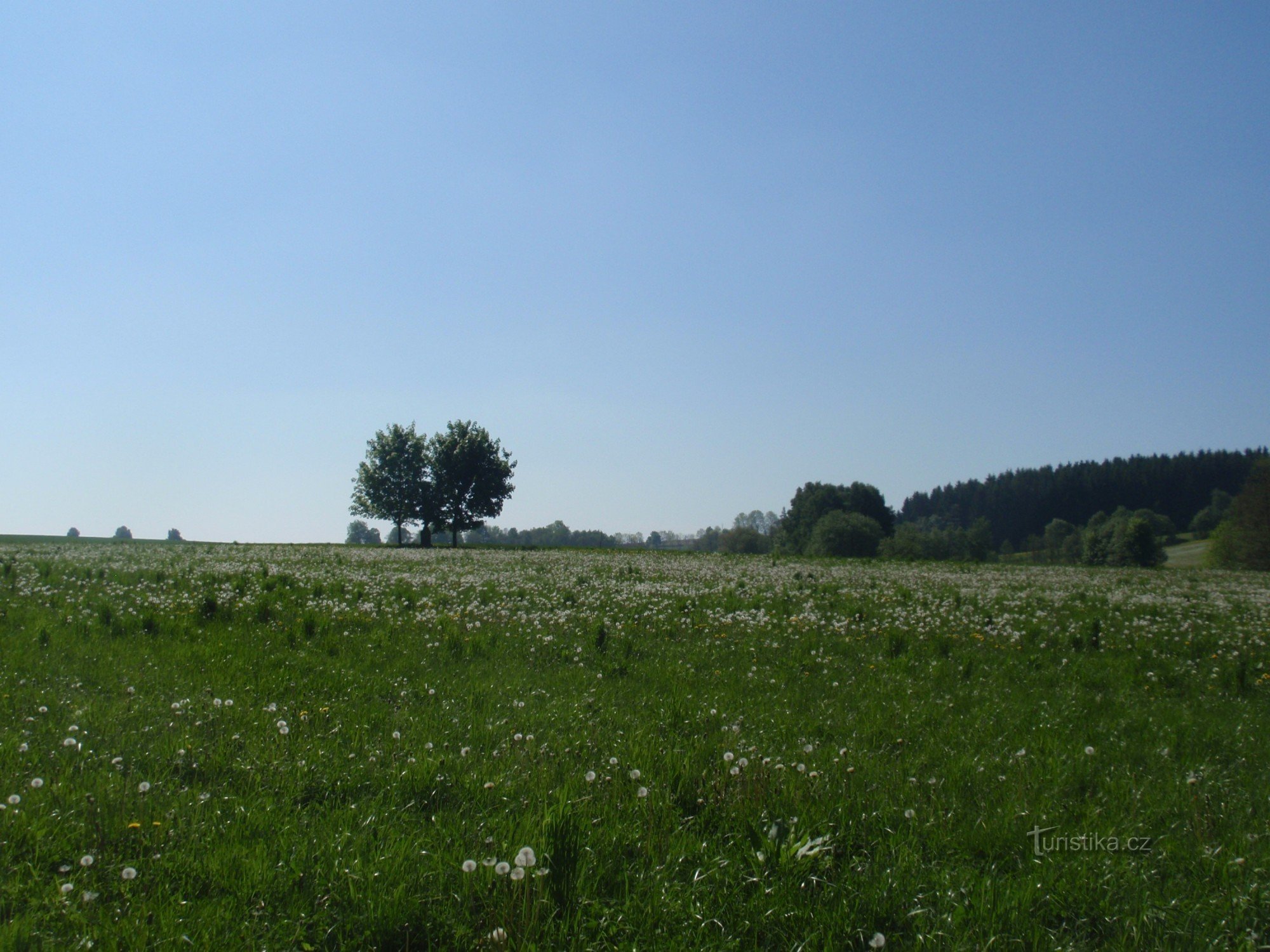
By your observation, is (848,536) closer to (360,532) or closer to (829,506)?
(829,506)

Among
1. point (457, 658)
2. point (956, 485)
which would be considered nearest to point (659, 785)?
point (457, 658)

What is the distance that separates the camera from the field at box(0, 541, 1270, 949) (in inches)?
126

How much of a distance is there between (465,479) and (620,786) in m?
65.6

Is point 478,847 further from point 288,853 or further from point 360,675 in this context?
point 360,675

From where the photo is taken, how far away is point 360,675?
7.39 m

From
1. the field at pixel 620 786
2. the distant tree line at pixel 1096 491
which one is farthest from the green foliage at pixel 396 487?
the distant tree line at pixel 1096 491

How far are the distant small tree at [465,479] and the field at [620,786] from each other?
57980mm

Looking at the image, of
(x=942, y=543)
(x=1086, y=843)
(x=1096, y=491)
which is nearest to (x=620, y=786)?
(x=1086, y=843)

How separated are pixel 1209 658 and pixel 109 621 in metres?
14.6

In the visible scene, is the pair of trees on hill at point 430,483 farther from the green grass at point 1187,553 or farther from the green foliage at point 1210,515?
the green foliage at point 1210,515

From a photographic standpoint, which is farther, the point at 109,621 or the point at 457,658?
the point at 109,621

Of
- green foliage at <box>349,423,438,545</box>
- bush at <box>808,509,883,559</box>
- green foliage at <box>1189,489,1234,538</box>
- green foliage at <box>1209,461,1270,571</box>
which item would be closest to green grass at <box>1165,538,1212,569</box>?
green foliage at <box>1189,489,1234,538</box>

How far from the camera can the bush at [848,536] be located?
87.5 meters

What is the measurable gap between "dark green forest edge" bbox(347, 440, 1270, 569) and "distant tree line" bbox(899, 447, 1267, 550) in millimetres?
180
